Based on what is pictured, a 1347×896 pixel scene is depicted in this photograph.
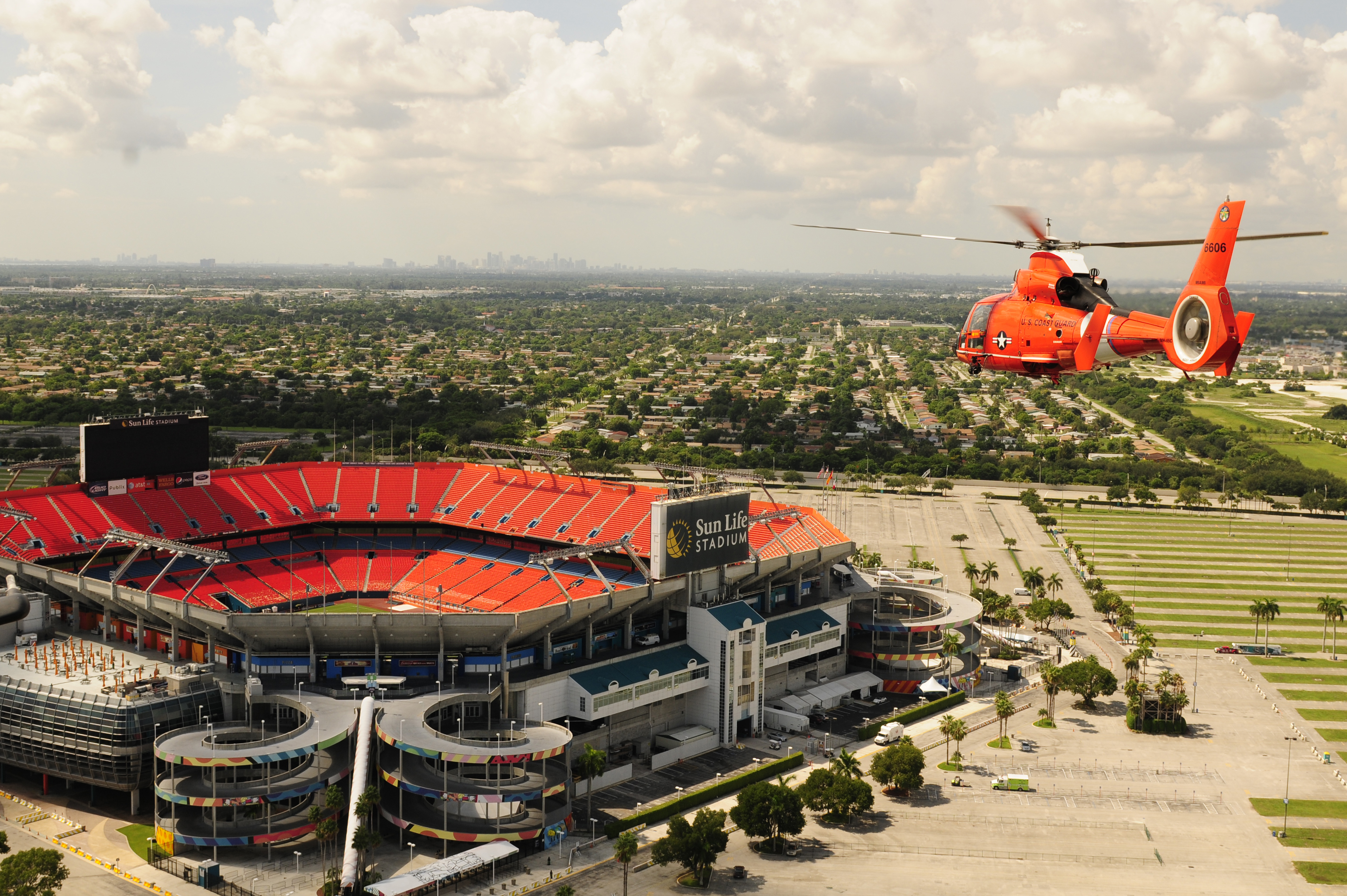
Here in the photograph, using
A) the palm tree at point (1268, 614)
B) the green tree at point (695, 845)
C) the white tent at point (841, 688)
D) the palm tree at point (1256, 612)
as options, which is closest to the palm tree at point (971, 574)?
the palm tree at point (1256, 612)

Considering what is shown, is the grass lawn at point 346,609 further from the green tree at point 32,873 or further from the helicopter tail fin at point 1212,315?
the helicopter tail fin at point 1212,315

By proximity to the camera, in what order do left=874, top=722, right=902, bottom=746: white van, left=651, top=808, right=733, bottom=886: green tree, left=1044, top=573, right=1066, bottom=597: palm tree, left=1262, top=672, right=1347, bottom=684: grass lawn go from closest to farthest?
left=651, top=808, right=733, bottom=886: green tree, left=874, top=722, right=902, bottom=746: white van, left=1262, top=672, right=1347, bottom=684: grass lawn, left=1044, top=573, right=1066, bottom=597: palm tree

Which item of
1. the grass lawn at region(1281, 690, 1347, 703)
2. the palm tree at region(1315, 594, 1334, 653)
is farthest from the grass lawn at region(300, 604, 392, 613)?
the palm tree at region(1315, 594, 1334, 653)

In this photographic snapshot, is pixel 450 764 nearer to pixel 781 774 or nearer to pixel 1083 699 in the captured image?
pixel 781 774

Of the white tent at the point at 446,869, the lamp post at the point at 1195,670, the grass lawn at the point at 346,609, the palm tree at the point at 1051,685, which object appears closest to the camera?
the white tent at the point at 446,869

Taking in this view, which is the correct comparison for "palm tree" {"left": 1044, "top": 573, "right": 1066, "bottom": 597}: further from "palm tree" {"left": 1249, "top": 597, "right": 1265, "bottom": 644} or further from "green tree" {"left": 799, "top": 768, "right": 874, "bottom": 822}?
"green tree" {"left": 799, "top": 768, "right": 874, "bottom": 822}
